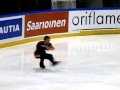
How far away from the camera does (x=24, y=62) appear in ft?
35.3

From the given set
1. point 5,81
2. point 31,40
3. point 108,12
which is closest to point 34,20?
point 31,40

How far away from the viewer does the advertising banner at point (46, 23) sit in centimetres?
1458

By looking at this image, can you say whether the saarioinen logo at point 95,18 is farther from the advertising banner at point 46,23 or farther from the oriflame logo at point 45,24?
the oriflame logo at point 45,24

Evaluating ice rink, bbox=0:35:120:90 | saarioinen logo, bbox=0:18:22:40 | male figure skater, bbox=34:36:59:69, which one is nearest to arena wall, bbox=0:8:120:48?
saarioinen logo, bbox=0:18:22:40

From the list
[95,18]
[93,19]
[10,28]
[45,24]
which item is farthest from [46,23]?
[95,18]

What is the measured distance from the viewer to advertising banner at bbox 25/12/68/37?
47.8 feet

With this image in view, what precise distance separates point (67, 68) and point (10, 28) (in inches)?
156

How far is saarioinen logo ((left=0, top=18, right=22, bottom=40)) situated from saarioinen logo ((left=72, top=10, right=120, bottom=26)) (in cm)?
361

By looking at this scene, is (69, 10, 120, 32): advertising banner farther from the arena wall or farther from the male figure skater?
the male figure skater

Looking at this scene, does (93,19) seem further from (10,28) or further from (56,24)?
(10,28)

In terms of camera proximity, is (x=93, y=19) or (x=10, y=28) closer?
(x=10, y=28)

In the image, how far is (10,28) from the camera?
13320 mm

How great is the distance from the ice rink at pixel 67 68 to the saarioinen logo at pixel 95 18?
2.43 metres

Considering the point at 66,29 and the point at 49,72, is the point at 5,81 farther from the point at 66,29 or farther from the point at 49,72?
the point at 66,29
